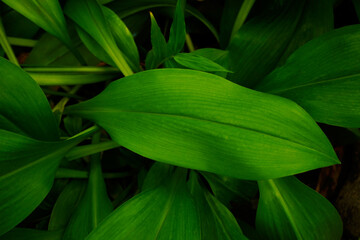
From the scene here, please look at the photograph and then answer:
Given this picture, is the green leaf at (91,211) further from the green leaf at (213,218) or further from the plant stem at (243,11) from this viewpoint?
the plant stem at (243,11)

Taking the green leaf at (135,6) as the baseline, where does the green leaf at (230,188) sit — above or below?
below

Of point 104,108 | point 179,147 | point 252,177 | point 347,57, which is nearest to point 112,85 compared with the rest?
point 104,108

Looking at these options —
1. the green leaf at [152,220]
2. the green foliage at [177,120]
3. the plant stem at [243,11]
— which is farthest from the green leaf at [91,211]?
the plant stem at [243,11]

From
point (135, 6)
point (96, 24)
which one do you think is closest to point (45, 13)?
point (96, 24)

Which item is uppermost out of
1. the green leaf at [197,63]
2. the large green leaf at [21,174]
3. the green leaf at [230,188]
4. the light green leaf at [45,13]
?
the light green leaf at [45,13]

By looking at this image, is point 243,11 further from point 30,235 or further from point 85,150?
point 30,235

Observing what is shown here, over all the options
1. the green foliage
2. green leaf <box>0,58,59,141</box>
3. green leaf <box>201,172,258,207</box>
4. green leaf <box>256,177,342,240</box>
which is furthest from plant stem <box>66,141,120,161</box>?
green leaf <box>256,177,342,240</box>

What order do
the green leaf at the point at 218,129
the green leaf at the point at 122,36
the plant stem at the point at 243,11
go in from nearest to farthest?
the green leaf at the point at 218,129 → the green leaf at the point at 122,36 → the plant stem at the point at 243,11

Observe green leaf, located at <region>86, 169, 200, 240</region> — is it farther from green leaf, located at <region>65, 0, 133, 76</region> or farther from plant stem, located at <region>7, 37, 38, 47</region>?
plant stem, located at <region>7, 37, 38, 47</region>
